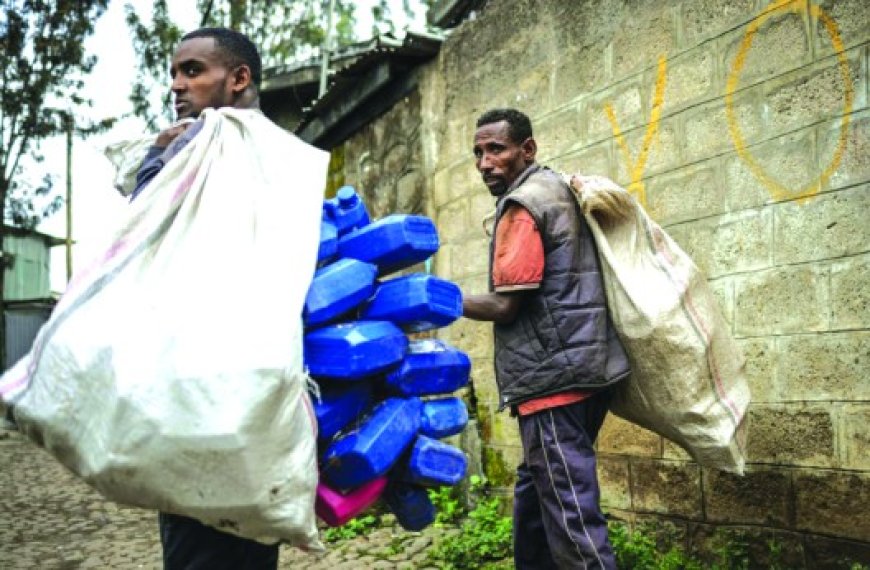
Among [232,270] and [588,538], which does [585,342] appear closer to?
[588,538]

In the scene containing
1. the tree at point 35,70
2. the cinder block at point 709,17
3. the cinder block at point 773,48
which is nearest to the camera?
the cinder block at point 773,48

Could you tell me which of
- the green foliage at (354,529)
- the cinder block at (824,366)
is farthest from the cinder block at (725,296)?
the green foliage at (354,529)

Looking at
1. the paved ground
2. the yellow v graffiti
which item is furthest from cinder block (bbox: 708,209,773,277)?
the paved ground

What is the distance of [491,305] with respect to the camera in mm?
2518

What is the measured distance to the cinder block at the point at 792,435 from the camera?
2.86m

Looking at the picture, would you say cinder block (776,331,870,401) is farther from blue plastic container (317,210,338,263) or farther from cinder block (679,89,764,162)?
blue plastic container (317,210,338,263)

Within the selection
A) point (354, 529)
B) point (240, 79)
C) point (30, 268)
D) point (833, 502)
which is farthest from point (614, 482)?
point (30, 268)

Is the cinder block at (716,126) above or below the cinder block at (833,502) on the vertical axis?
above

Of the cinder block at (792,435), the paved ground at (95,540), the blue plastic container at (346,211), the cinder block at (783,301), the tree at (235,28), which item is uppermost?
the tree at (235,28)

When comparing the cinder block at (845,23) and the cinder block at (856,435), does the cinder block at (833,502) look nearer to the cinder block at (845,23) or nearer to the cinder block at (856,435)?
the cinder block at (856,435)

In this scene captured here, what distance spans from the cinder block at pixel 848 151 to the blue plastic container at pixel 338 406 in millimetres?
1958

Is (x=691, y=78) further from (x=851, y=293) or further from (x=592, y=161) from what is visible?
(x=851, y=293)

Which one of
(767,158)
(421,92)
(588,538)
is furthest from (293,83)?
(588,538)

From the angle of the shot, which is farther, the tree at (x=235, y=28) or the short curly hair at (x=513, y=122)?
the tree at (x=235, y=28)
